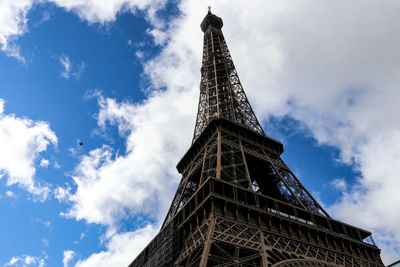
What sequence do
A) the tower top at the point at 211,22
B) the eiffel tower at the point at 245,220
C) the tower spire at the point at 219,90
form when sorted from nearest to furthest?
→ 1. the eiffel tower at the point at 245,220
2. the tower spire at the point at 219,90
3. the tower top at the point at 211,22

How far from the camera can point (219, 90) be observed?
54.3 m

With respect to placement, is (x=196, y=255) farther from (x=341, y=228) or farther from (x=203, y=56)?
(x=203, y=56)

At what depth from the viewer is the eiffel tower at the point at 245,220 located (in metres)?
23.1

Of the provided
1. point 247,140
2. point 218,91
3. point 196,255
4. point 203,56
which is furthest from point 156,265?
Answer: point 203,56

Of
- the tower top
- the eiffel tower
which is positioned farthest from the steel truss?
the tower top

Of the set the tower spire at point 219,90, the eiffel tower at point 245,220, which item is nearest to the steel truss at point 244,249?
the eiffel tower at point 245,220

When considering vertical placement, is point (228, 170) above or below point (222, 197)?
above

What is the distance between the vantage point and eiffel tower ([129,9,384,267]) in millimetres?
23109

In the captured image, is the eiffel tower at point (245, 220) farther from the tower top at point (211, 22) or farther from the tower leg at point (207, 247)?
the tower top at point (211, 22)

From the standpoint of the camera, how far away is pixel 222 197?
25547 millimetres

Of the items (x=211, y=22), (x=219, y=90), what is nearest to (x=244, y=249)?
(x=219, y=90)

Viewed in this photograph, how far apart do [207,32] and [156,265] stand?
5256 centimetres

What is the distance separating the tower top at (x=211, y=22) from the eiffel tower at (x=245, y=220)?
34.4 meters

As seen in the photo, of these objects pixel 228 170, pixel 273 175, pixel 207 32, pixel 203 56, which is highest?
pixel 207 32
